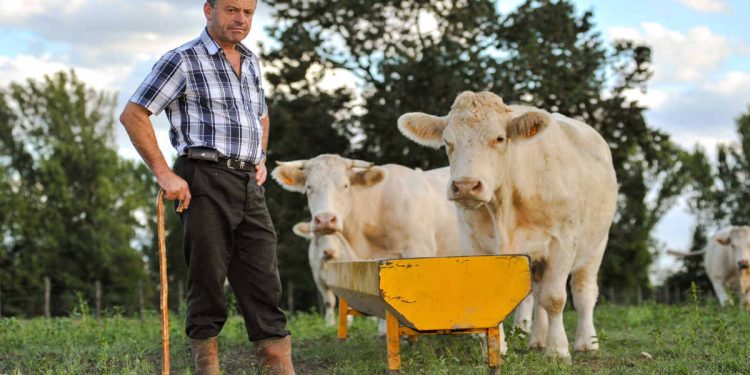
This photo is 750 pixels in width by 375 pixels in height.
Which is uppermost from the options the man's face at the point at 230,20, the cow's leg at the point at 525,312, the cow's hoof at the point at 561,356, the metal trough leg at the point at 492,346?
the man's face at the point at 230,20

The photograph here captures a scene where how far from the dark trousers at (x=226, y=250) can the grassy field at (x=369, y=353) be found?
421 millimetres

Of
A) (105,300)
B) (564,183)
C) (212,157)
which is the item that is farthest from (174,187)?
(105,300)

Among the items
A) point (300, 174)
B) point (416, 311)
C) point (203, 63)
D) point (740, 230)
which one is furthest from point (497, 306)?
point (740, 230)

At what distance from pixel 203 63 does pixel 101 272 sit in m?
34.0

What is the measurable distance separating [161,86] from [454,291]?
1.95 metres

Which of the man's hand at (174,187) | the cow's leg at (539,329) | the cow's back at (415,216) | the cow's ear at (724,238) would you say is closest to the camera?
the man's hand at (174,187)

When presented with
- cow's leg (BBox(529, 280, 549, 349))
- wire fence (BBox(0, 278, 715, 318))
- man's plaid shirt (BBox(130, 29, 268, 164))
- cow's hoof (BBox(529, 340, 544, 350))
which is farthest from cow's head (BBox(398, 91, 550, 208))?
wire fence (BBox(0, 278, 715, 318))

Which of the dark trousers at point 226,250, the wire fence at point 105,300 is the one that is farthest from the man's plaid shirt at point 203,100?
the wire fence at point 105,300

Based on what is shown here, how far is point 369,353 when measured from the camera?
22.4ft

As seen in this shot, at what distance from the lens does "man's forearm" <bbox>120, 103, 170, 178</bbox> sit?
14.9ft

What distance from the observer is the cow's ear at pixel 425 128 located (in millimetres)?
6590

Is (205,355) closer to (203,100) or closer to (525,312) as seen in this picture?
(203,100)

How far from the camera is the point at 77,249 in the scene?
36781 mm

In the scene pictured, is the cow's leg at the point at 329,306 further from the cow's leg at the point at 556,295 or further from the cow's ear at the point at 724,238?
the cow's ear at the point at 724,238
